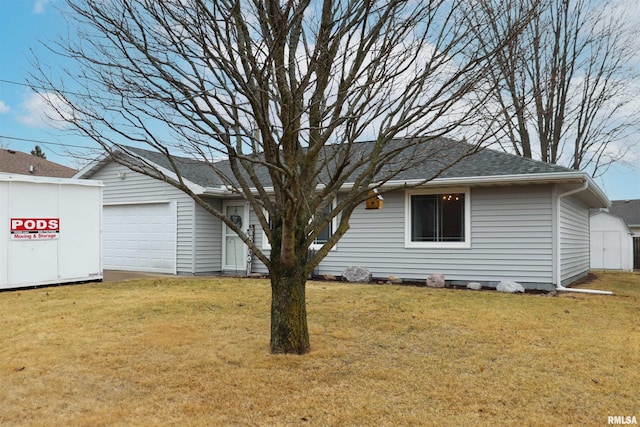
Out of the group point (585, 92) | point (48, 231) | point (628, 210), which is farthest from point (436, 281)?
point (628, 210)

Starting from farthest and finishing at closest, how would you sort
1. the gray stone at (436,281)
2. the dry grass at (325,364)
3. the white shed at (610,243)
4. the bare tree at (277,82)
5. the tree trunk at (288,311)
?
the white shed at (610,243) < the gray stone at (436,281) < the tree trunk at (288,311) < the bare tree at (277,82) < the dry grass at (325,364)

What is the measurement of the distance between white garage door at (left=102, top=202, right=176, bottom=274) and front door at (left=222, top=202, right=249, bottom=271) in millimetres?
1433

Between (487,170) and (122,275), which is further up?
(487,170)

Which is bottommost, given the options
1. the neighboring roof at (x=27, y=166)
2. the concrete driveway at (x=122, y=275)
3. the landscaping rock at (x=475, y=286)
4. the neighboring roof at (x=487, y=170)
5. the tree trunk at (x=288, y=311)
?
the concrete driveway at (x=122, y=275)

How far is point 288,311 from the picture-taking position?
4.74 meters

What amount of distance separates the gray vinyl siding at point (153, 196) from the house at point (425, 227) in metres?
0.03

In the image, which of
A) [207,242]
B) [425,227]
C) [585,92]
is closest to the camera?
[425,227]

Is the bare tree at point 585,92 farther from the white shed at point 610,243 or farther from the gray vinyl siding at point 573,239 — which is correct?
the white shed at point 610,243

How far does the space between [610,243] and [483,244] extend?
43.6 feet

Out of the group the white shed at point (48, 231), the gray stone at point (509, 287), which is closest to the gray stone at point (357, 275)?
the gray stone at point (509, 287)

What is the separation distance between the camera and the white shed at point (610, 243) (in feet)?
64.7

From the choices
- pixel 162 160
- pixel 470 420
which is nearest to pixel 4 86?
pixel 162 160

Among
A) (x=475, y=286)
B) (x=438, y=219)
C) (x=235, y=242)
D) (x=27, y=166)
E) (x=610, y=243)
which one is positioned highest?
(x=27, y=166)

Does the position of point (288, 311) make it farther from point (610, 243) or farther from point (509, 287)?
point (610, 243)
